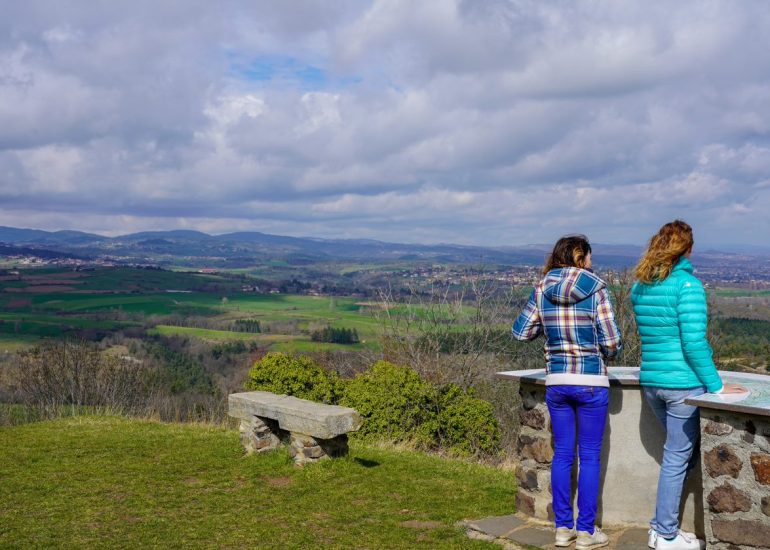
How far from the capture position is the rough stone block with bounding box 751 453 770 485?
12.8 feet

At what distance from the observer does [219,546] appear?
5090mm

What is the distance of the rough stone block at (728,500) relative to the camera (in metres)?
3.99

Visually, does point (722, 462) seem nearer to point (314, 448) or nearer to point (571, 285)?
point (571, 285)

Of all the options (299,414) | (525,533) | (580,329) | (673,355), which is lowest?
(525,533)

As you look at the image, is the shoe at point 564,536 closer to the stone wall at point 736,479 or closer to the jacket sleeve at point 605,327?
the stone wall at point 736,479

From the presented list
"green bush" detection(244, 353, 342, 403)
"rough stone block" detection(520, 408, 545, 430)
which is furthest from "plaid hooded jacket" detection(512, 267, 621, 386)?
"green bush" detection(244, 353, 342, 403)

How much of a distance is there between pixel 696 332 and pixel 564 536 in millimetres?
1709

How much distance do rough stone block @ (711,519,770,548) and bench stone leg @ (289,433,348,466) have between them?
4.26 m

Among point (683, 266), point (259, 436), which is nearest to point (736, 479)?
point (683, 266)

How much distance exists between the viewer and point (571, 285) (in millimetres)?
4383

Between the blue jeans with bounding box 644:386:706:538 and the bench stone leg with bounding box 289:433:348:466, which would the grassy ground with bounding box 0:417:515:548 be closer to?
the bench stone leg with bounding box 289:433:348:466

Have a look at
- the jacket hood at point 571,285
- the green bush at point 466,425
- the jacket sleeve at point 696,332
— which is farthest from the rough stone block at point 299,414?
the green bush at point 466,425

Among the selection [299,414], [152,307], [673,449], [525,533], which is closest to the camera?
[673,449]

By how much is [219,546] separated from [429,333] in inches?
477
